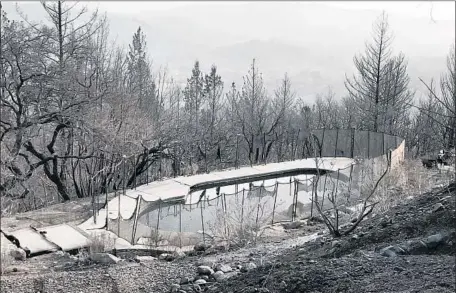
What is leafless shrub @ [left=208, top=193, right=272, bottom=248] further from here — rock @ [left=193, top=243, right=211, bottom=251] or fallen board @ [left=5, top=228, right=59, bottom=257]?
fallen board @ [left=5, top=228, right=59, bottom=257]

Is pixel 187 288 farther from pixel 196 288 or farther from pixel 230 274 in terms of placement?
pixel 230 274

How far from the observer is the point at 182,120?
1200 inches

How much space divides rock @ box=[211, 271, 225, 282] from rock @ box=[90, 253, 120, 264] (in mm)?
2457

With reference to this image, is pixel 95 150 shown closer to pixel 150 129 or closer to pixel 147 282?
pixel 150 129

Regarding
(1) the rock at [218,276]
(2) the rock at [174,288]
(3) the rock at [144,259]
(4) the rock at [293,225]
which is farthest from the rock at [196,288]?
(4) the rock at [293,225]

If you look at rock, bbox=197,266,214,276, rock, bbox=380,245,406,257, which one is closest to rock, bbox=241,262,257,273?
rock, bbox=197,266,214,276

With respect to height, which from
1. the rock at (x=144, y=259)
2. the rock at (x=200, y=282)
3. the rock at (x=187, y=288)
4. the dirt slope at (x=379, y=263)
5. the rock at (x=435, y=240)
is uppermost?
the rock at (x=435, y=240)

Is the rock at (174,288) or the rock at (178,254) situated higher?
the rock at (174,288)

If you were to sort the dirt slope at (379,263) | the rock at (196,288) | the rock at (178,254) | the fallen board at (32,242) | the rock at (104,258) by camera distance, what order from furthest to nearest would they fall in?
the fallen board at (32,242), the rock at (178,254), the rock at (104,258), the rock at (196,288), the dirt slope at (379,263)

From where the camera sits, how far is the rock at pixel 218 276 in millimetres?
8750

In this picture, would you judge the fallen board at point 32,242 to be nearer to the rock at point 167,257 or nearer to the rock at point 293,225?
the rock at point 167,257

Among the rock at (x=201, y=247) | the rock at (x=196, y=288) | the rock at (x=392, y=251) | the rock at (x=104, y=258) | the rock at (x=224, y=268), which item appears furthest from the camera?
the rock at (x=201, y=247)

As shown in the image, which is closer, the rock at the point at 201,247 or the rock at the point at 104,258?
the rock at the point at 104,258

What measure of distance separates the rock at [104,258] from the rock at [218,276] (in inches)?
96.7
